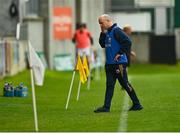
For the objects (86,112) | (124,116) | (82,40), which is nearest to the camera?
Answer: (124,116)

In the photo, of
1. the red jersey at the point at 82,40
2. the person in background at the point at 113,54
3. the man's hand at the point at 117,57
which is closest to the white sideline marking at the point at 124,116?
the person in background at the point at 113,54

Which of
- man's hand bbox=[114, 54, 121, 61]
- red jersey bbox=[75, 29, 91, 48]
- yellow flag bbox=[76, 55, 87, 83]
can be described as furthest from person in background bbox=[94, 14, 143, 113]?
red jersey bbox=[75, 29, 91, 48]

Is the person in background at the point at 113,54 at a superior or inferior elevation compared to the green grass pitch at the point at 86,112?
superior

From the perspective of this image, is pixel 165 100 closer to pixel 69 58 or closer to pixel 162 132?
pixel 162 132

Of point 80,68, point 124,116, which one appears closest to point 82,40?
point 80,68

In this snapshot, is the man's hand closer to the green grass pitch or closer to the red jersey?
the green grass pitch

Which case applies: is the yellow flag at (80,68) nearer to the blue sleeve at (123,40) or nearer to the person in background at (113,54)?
the person in background at (113,54)

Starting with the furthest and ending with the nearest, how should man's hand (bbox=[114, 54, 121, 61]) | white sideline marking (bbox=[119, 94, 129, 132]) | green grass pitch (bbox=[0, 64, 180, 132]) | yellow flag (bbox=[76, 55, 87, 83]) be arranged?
yellow flag (bbox=[76, 55, 87, 83])
man's hand (bbox=[114, 54, 121, 61])
green grass pitch (bbox=[0, 64, 180, 132])
white sideline marking (bbox=[119, 94, 129, 132])

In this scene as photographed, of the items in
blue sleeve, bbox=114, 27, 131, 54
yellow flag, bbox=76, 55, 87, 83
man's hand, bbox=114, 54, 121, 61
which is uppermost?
blue sleeve, bbox=114, 27, 131, 54

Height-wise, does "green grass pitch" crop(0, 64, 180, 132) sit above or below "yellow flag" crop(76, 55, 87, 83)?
below

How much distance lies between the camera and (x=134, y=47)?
54875 mm

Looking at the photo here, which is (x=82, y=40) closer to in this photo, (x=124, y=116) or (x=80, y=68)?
(x=80, y=68)

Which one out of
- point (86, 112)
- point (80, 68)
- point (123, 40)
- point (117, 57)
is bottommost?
point (86, 112)

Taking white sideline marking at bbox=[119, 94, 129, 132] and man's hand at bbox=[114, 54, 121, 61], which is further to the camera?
man's hand at bbox=[114, 54, 121, 61]
